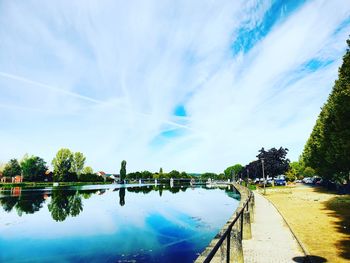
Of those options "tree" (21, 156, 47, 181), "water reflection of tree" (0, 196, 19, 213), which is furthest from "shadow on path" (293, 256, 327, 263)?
"tree" (21, 156, 47, 181)

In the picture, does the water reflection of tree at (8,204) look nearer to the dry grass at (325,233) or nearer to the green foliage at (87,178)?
the dry grass at (325,233)

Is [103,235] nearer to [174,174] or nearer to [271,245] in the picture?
[271,245]

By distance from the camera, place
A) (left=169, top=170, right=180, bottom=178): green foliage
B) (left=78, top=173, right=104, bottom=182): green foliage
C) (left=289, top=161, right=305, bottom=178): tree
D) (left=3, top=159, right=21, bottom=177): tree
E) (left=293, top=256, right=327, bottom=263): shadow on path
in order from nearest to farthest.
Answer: (left=293, top=256, right=327, bottom=263): shadow on path, (left=78, top=173, right=104, bottom=182): green foliage, (left=3, top=159, right=21, bottom=177): tree, (left=289, top=161, right=305, bottom=178): tree, (left=169, top=170, right=180, bottom=178): green foliage

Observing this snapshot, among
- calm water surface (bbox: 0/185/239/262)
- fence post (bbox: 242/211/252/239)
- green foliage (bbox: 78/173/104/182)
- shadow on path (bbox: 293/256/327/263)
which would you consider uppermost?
green foliage (bbox: 78/173/104/182)

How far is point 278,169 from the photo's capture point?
65.6 metres

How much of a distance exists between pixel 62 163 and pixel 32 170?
9.74 meters

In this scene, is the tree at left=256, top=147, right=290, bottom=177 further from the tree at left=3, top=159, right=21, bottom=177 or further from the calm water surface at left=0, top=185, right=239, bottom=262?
the tree at left=3, top=159, right=21, bottom=177

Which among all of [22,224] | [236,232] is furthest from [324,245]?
[22,224]

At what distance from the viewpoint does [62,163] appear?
9875cm

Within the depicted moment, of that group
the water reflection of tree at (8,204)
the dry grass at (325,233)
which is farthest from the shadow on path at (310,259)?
the water reflection of tree at (8,204)

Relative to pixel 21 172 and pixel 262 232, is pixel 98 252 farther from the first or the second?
pixel 21 172

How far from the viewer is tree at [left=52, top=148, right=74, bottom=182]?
93000 mm

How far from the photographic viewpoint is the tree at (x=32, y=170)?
3711 inches

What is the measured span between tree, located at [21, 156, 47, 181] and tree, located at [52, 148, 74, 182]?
14.9 feet
